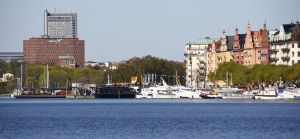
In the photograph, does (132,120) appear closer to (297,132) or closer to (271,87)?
(297,132)

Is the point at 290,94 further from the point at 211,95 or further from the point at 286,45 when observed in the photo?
the point at 286,45

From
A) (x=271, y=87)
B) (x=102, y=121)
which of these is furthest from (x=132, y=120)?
(x=271, y=87)

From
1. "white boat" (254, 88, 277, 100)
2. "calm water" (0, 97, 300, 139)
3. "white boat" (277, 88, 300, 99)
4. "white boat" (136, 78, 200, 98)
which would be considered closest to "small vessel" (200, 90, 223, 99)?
"white boat" (136, 78, 200, 98)

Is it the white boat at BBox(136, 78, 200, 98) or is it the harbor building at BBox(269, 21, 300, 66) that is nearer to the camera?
the harbor building at BBox(269, 21, 300, 66)

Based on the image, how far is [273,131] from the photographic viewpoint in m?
77.6

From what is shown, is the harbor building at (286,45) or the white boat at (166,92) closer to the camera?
the harbor building at (286,45)

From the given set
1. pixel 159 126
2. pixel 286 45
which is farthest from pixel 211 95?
pixel 159 126

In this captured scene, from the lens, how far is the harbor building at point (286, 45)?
176 meters

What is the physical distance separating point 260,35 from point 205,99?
2487cm

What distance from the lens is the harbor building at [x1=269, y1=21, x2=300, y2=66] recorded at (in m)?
176

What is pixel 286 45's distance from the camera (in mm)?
179125

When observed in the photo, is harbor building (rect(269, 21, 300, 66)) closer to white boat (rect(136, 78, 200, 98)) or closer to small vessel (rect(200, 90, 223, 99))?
small vessel (rect(200, 90, 223, 99))

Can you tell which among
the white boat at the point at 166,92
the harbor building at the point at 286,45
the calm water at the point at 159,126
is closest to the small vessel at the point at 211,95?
the white boat at the point at 166,92

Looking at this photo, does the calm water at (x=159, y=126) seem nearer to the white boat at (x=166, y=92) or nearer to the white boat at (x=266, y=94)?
the white boat at (x=266, y=94)
